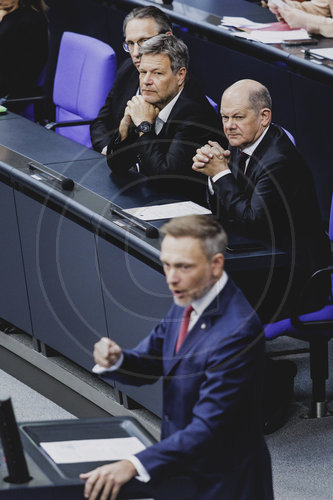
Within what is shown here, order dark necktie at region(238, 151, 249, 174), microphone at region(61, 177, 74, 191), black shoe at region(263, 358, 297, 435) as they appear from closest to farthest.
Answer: dark necktie at region(238, 151, 249, 174) < black shoe at region(263, 358, 297, 435) < microphone at region(61, 177, 74, 191)

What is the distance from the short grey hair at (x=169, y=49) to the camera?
434cm

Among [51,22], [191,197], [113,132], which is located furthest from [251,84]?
[51,22]

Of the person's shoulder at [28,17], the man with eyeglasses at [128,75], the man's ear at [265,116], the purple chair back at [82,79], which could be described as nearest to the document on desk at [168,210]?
the man's ear at [265,116]

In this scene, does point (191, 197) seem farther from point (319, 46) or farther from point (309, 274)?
point (319, 46)

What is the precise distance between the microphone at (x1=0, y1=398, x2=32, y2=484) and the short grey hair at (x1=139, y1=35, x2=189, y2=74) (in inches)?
87.3

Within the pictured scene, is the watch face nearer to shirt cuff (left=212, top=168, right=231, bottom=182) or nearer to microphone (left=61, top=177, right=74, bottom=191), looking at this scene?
microphone (left=61, top=177, right=74, bottom=191)

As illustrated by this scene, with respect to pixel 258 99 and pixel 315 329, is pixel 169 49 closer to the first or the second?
pixel 258 99

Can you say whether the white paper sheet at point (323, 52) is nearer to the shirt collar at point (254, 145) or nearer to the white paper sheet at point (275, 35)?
the white paper sheet at point (275, 35)

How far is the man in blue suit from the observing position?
2.50 metres

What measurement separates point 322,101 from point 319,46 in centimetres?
44

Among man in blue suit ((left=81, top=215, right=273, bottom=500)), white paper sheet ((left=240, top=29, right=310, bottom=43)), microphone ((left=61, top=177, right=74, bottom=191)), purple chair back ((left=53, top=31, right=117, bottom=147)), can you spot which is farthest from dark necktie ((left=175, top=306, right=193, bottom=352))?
white paper sheet ((left=240, top=29, right=310, bottom=43))

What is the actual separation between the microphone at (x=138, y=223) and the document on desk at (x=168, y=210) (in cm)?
3

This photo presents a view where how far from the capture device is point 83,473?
2.55 m

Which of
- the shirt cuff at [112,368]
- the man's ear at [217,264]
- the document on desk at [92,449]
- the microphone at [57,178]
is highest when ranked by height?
the man's ear at [217,264]
